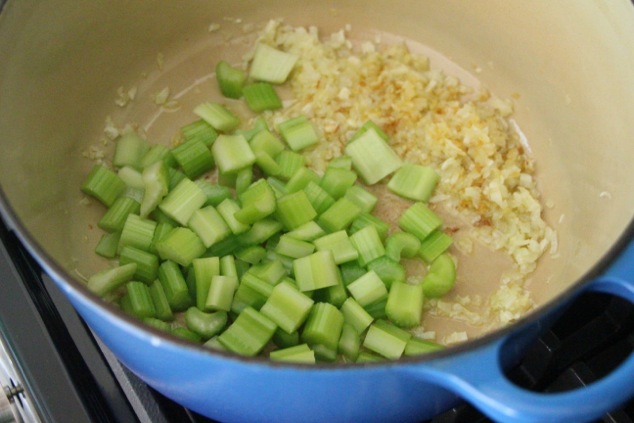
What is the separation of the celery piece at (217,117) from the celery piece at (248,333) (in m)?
0.41

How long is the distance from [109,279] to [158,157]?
28 centimetres

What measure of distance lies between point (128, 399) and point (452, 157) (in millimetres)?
686

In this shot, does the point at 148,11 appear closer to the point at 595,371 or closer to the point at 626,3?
the point at 626,3

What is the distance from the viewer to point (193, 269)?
1176 mm

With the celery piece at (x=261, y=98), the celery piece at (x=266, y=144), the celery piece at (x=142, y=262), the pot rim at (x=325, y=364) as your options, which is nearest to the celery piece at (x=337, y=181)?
the celery piece at (x=266, y=144)

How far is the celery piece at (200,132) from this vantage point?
53.0 inches

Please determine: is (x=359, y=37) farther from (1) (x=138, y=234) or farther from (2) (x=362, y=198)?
(1) (x=138, y=234)

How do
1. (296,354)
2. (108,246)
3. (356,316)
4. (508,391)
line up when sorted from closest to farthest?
(508,391) < (296,354) < (356,316) < (108,246)

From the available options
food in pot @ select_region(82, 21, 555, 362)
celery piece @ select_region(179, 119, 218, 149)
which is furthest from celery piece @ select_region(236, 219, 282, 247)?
celery piece @ select_region(179, 119, 218, 149)

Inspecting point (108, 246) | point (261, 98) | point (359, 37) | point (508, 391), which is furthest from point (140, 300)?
point (359, 37)

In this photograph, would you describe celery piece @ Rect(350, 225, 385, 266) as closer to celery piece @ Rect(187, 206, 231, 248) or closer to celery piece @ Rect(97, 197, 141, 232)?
celery piece @ Rect(187, 206, 231, 248)

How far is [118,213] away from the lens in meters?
1.26

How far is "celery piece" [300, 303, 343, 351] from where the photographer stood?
3.58ft

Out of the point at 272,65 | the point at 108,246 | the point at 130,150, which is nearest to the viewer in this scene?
the point at 108,246
